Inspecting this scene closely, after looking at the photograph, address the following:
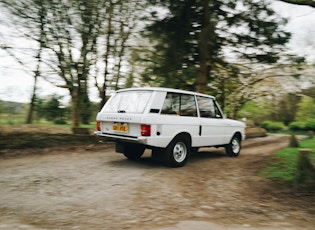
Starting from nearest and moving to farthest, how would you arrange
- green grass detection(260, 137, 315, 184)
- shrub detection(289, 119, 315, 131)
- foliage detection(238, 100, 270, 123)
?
1. green grass detection(260, 137, 315, 184)
2. shrub detection(289, 119, 315, 131)
3. foliage detection(238, 100, 270, 123)

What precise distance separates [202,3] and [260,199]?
9334 mm

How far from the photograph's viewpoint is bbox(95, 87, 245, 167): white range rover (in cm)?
614

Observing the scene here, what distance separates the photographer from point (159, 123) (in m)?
6.19

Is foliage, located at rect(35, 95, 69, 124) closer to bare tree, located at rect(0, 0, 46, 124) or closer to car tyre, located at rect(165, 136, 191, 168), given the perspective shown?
bare tree, located at rect(0, 0, 46, 124)

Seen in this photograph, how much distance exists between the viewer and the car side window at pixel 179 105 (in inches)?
260

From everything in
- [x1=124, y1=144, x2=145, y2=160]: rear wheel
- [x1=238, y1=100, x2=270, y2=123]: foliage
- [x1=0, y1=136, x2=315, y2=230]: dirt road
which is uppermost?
[x1=238, y1=100, x2=270, y2=123]: foliage

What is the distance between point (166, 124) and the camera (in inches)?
250

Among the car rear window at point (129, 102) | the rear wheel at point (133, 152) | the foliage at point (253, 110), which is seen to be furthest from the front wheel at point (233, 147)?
the foliage at point (253, 110)

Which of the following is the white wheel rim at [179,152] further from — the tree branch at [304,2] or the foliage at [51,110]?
the foliage at [51,110]

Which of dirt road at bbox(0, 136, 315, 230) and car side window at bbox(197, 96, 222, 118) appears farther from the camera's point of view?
car side window at bbox(197, 96, 222, 118)

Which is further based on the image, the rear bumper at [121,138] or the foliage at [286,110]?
the foliage at [286,110]

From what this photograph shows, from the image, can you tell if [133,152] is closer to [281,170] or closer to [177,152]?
[177,152]

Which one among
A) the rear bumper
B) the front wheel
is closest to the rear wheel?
the rear bumper

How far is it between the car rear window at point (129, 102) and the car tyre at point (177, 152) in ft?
3.87
